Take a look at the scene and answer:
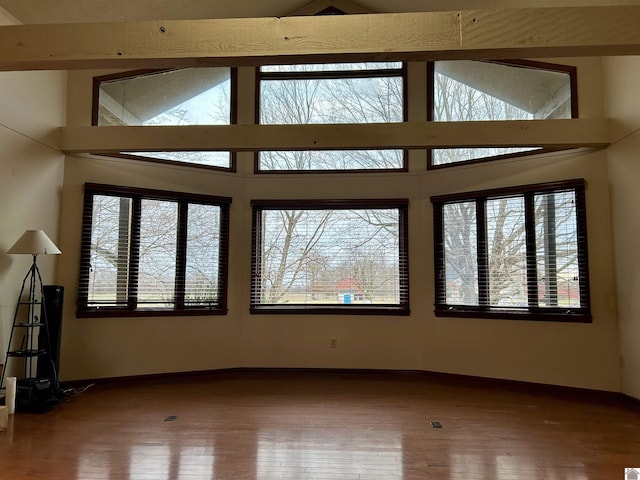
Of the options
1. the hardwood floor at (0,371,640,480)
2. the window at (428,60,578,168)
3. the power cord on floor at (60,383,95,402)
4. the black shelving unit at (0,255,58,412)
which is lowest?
the hardwood floor at (0,371,640,480)

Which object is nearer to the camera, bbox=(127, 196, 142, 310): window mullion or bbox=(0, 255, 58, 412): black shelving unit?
bbox=(0, 255, 58, 412): black shelving unit

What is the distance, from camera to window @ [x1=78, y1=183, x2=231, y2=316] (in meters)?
4.68

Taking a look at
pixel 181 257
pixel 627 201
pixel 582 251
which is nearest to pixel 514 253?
pixel 582 251

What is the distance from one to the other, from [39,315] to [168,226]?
156 cm

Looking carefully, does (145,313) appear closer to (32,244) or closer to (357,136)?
(32,244)

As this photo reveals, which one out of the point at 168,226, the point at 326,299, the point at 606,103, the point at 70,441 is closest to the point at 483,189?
the point at 606,103

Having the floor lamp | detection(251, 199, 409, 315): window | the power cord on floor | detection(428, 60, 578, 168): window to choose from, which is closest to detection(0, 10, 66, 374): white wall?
the floor lamp

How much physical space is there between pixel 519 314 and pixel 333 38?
11.6ft

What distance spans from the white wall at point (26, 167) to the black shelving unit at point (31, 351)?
12 cm

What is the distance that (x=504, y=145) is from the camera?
4090mm

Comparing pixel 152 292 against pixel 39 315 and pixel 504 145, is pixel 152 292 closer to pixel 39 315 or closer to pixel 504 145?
pixel 39 315

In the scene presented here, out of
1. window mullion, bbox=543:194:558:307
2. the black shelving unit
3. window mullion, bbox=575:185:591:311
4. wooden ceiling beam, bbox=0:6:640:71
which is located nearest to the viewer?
wooden ceiling beam, bbox=0:6:640:71

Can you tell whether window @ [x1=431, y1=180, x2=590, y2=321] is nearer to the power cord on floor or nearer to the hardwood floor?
the hardwood floor

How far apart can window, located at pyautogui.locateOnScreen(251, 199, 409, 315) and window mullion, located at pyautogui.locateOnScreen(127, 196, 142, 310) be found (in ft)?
4.34
